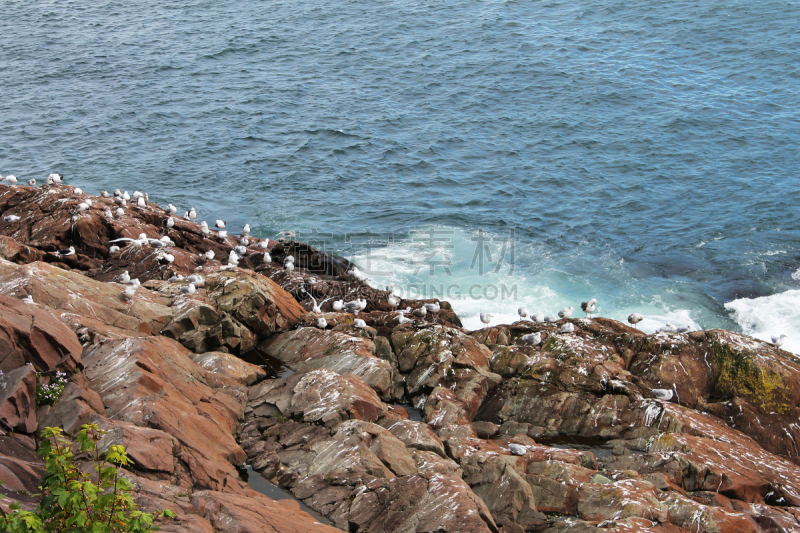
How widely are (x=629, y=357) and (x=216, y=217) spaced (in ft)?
64.3

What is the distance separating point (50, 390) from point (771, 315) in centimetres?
2239

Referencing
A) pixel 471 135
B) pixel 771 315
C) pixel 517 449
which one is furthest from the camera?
pixel 471 135

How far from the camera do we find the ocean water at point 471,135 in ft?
82.9

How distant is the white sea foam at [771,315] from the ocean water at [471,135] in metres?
0.10

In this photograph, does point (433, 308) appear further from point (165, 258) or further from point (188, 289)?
point (165, 258)

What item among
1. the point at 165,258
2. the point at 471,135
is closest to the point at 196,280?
the point at 165,258

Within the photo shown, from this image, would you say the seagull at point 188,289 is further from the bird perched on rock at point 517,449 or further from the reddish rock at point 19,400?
the bird perched on rock at point 517,449

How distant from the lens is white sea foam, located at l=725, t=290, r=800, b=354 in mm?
20922

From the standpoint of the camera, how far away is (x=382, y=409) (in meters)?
13.6

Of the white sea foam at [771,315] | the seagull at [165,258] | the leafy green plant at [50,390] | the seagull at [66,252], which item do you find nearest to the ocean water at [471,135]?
the white sea foam at [771,315]

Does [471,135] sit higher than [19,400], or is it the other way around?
[19,400]

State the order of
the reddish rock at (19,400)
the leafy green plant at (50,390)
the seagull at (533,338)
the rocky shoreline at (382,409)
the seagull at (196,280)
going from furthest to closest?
1. the seagull at (196,280)
2. the seagull at (533,338)
3. the rocky shoreline at (382,409)
4. the leafy green plant at (50,390)
5. the reddish rock at (19,400)

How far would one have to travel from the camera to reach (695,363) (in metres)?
15.0

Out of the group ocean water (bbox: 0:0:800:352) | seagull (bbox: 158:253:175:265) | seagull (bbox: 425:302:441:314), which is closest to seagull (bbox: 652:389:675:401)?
seagull (bbox: 425:302:441:314)
